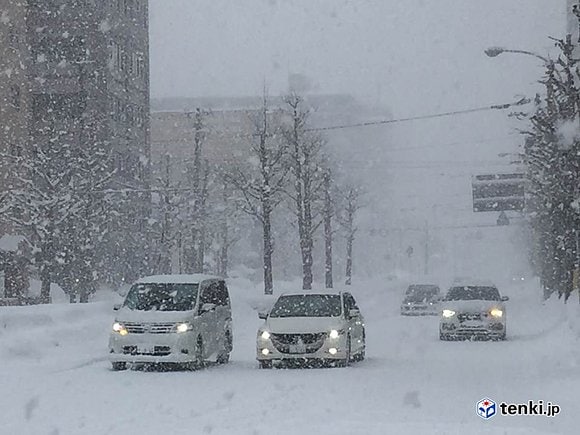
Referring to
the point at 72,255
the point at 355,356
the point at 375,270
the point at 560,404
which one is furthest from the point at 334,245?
the point at 560,404

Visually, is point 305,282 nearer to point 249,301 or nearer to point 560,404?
point 249,301

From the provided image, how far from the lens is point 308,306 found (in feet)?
72.1

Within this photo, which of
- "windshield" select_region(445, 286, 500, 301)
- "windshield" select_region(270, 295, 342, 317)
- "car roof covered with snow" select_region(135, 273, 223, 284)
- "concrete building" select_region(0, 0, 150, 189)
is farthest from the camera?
"concrete building" select_region(0, 0, 150, 189)

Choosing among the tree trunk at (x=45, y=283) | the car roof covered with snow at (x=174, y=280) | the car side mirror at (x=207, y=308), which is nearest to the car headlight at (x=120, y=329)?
the car side mirror at (x=207, y=308)

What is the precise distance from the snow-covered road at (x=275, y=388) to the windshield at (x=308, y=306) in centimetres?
123

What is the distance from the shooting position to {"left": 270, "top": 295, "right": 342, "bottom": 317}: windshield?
70.5 ft

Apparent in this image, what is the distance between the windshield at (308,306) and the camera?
2150cm

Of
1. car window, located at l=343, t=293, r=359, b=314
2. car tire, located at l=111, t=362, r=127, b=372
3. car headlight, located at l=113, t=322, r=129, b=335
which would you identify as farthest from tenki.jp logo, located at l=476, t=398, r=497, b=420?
car tire, located at l=111, t=362, r=127, b=372

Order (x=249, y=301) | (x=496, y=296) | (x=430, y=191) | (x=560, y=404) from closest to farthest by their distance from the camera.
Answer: (x=560, y=404) < (x=496, y=296) < (x=249, y=301) < (x=430, y=191)

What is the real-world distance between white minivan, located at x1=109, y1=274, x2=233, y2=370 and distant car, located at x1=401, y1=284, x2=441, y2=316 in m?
25.3

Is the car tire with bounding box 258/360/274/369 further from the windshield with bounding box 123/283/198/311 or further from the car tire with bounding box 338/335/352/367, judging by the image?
the windshield with bounding box 123/283/198/311

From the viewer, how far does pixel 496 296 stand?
29.5 metres

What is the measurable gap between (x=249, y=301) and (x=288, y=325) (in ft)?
76.8

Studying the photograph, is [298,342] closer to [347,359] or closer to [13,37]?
[347,359]
